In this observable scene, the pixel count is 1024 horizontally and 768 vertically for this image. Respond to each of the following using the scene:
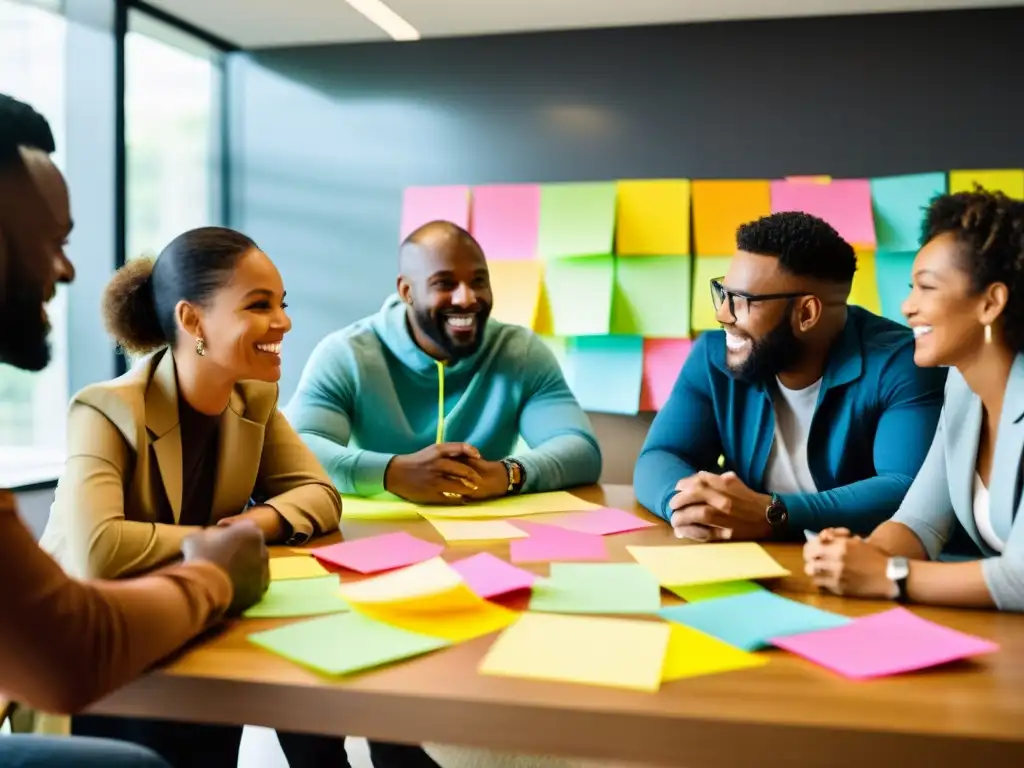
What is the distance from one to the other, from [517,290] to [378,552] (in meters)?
2.00

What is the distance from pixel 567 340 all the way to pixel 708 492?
1.83 metres

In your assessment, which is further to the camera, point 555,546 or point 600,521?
point 600,521

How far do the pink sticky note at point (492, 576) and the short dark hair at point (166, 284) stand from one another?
23.3 inches

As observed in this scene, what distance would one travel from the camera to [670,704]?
818mm

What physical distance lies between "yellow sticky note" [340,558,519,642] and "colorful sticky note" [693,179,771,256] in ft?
7.23

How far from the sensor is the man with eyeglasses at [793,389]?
164 centimetres

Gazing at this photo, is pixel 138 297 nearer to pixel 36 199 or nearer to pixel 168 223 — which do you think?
pixel 36 199

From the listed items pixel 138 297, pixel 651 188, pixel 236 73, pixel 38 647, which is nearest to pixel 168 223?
pixel 236 73

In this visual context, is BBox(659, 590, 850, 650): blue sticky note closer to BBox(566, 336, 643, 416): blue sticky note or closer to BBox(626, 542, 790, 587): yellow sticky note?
BBox(626, 542, 790, 587): yellow sticky note

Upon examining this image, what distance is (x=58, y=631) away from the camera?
0.77 m

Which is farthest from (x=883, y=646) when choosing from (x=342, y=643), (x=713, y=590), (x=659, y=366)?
(x=659, y=366)

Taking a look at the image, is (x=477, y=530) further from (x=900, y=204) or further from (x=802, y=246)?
(x=900, y=204)

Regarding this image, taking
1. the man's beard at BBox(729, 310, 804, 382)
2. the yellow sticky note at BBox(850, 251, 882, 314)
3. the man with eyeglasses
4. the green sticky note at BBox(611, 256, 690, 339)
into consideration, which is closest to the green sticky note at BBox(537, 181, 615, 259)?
the green sticky note at BBox(611, 256, 690, 339)

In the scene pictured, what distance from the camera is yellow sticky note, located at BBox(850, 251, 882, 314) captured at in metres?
2.98
